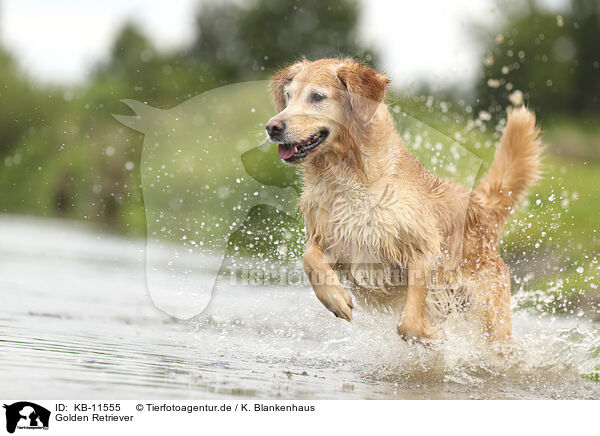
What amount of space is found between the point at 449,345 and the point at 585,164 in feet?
26.4

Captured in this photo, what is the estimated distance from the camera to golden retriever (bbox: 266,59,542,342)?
168 inches

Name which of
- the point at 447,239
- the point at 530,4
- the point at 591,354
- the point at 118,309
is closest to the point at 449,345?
the point at 447,239

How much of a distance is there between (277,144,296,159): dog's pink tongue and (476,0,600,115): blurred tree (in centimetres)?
915

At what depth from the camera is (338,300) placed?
162 inches

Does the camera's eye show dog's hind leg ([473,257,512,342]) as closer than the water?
No

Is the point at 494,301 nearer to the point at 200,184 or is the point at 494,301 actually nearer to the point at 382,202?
the point at 382,202

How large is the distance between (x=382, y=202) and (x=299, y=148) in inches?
25.2

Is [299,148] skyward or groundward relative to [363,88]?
groundward

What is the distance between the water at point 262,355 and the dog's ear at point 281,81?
1369mm

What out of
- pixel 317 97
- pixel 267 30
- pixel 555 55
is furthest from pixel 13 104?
pixel 317 97

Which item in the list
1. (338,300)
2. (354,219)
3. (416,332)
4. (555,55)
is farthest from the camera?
(555,55)

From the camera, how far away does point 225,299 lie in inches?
207

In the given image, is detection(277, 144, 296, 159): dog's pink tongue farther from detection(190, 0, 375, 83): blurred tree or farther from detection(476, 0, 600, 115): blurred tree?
detection(476, 0, 600, 115): blurred tree
